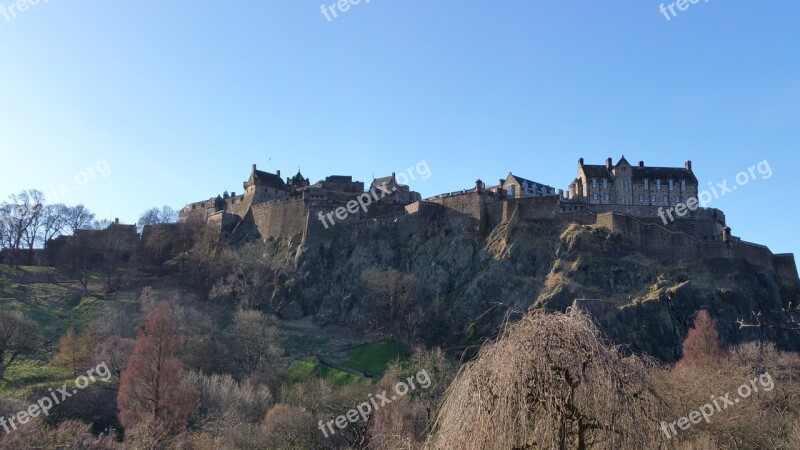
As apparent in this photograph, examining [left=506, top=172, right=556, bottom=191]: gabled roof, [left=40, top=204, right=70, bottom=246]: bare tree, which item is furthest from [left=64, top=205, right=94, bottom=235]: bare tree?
[left=506, top=172, right=556, bottom=191]: gabled roof

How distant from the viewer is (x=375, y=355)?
53531 mm

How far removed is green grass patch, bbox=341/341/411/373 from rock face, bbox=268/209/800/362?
10.1 feet

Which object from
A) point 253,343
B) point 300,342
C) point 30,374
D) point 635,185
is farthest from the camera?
point 635,185

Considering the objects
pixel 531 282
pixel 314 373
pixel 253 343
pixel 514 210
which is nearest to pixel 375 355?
pixel 314 373

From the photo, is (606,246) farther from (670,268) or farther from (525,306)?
(525,306)

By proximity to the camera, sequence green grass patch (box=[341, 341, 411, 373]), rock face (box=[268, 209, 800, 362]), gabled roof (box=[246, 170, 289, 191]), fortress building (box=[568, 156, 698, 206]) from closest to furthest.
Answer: rock face (box=[268, 209, 800, 362]) < green grass patch (box=[341, 341, 411, 373]) < fortress building (box=[568, 156, 698, 206]) < gabled roof (box=[246, 170, 289, 191])

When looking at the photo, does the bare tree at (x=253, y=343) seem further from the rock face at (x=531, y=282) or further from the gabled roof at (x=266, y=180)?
the gabled roof at (x=266, y=180)

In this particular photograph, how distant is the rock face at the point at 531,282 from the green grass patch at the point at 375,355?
3.06 m

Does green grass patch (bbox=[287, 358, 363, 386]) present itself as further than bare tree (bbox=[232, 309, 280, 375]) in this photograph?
No

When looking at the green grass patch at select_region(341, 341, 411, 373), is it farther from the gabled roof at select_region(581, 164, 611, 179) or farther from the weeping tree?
the weeping tree

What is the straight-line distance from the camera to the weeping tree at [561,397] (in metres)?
11.2

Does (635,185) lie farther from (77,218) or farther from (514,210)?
(77,218)

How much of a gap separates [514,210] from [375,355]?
56.0 feet

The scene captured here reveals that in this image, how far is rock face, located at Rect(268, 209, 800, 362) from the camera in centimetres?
5131
